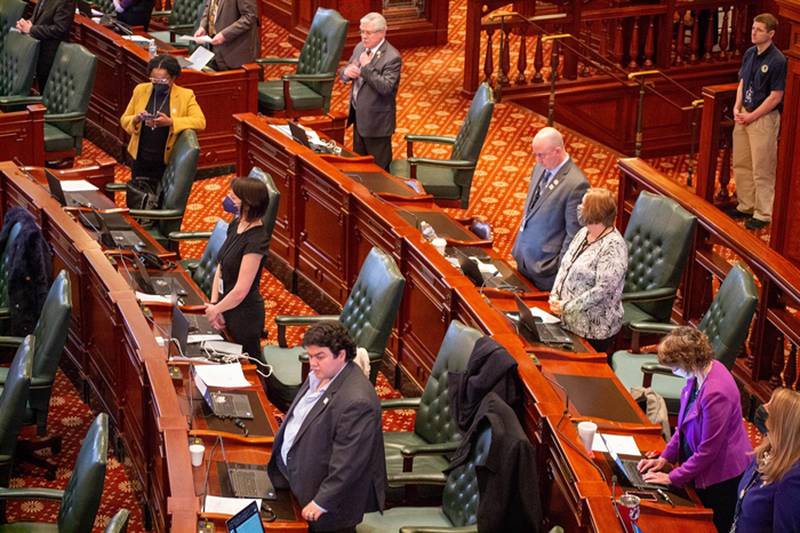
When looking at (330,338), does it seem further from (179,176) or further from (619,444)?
(179,176)

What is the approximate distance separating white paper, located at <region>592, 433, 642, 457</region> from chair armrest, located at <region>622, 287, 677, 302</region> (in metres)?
1.75

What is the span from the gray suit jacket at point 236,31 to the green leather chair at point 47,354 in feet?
14.0

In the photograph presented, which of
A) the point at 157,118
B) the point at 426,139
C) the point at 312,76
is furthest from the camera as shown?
the point at 312,76

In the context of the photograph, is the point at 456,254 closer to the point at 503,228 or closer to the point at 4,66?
the point at 503,228

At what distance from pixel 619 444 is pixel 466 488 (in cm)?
64

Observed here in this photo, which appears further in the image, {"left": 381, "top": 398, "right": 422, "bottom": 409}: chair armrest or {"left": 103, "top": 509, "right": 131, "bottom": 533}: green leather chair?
{"left": 381, "top": 398, "right": 422, "bottom": 409}: chair armrest

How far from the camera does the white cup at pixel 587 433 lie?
5316mm

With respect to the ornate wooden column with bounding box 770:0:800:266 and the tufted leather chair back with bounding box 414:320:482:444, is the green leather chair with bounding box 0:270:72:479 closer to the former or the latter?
the tufted leather chair back with bounding box 414:320:482:444

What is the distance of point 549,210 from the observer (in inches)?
277

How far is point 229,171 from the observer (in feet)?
35.1

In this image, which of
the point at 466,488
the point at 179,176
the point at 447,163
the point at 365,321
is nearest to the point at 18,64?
the point at 179,176

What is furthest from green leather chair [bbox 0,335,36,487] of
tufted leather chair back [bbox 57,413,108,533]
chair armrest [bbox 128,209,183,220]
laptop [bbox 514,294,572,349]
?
chair armrest [bbox 128,209,183,220]

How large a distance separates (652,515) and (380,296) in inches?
79.0

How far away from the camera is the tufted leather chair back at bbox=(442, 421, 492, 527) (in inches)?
210
